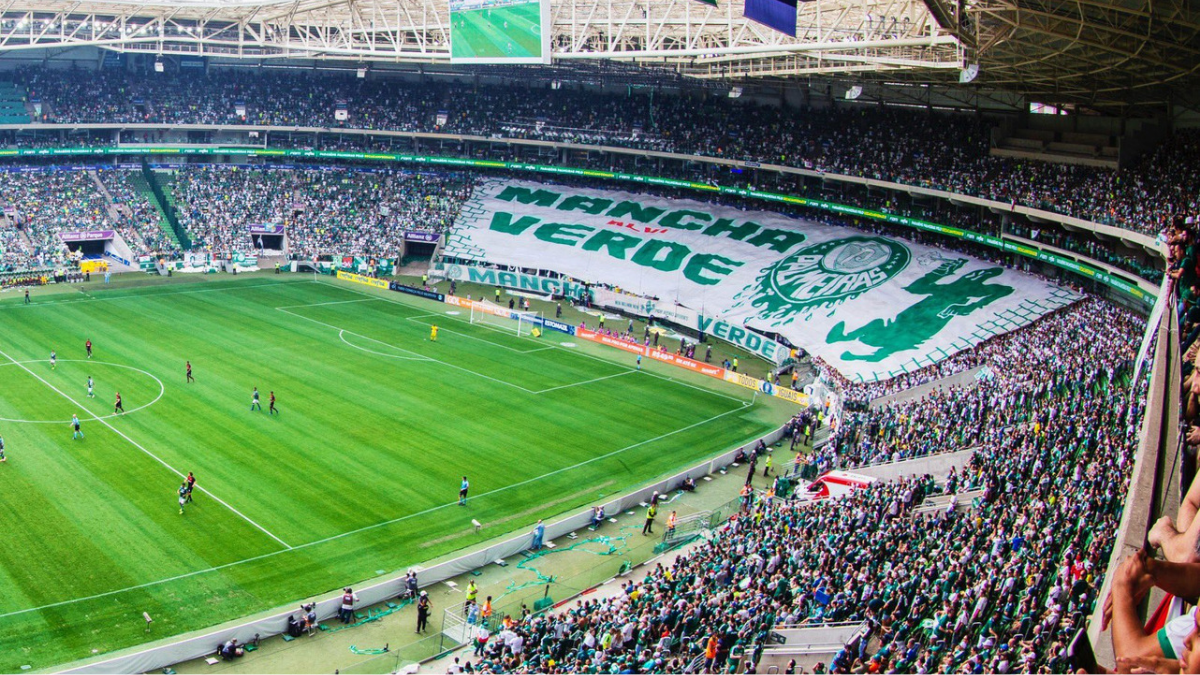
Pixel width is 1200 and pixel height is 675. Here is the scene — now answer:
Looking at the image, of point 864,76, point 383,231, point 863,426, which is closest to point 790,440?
point 863,426

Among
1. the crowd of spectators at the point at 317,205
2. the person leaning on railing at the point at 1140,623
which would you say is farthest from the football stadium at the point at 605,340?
the crowd of spectators at the point at 317,205

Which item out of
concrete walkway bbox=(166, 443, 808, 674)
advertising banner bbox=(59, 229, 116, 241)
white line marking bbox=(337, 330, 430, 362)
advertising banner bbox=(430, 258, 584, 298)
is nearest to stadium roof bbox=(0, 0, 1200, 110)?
advertising banner bbox=(59, 229, 116, 241)

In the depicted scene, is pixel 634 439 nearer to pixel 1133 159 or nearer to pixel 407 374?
pixel 407 374

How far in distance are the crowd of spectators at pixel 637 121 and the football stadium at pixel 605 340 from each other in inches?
13.8

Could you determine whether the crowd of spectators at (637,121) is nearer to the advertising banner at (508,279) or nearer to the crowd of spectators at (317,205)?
the crowd of spectators at (317,205)

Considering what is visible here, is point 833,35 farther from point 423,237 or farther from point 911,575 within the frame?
point 423,237

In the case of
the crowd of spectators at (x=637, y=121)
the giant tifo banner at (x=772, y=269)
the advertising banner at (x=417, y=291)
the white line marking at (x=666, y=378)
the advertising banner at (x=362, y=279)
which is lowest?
the white line marking at (x=666, y=378)

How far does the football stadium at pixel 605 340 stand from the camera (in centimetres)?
2341

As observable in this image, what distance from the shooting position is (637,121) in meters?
78.1

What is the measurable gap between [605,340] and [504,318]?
7.65 m

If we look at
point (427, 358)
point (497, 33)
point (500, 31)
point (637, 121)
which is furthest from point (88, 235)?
point (637, 121)

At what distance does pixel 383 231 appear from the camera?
77.9 m

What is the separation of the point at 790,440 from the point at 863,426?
4.97 meters

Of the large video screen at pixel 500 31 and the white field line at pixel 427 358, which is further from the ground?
the large video screen at pixel 500 31
